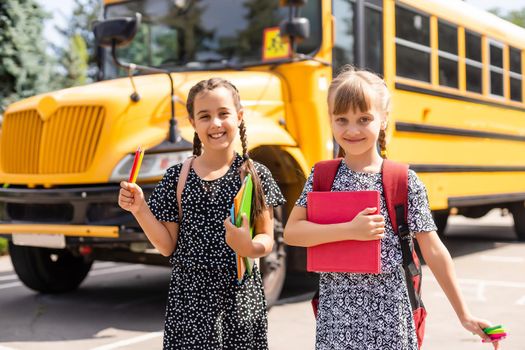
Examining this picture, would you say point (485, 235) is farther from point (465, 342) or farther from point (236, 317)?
point (236, 317)

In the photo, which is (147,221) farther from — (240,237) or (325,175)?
(325,175)

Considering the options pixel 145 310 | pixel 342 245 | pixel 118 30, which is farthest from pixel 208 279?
pixel 145 310

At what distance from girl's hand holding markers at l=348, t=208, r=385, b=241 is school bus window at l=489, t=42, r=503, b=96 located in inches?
231

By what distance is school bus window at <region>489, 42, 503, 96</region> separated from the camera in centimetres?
741

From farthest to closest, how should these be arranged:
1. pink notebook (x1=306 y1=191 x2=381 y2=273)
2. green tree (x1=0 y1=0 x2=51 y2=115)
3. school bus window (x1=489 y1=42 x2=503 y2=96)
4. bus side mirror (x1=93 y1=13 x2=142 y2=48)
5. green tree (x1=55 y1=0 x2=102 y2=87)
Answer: green tree (x1=55 y1=0 x2=102 y2=87) → green tree (x1=0 y1=0 x2=51 y2=115) → school bus window (x1=489 y1=42 x2=503 y2=96) → bus side mirror (x1=93 y1=13 x2=142 y2=48) → pink notebook (x1=306 y1=191 x2=381 y2=273)

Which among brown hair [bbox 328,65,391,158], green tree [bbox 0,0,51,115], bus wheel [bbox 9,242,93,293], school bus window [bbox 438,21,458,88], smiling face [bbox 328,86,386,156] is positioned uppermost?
green tree [bbox 0,0,51,115]

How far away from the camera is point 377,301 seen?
2.03 meters

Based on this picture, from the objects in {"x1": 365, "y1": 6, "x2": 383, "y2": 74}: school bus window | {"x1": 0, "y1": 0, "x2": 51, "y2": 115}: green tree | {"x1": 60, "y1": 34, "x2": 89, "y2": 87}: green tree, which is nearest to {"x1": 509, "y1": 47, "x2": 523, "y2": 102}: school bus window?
{"x1": 365, "y1": 6, "x2": 383, "y2": 74}: school bus window

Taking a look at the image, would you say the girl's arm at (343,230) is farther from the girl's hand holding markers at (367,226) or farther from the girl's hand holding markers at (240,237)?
the girl's hand holding markers at (240,237)

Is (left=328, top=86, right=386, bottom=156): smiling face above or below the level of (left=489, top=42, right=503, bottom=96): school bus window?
below

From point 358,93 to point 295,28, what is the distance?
2614 mm

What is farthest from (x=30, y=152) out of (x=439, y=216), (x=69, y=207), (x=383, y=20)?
(x=439, y=216)

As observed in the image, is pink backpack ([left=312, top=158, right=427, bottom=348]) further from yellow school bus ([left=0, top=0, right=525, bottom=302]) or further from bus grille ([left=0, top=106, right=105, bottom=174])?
bus grille ([left=0, top=106, right=105, bottom=174])

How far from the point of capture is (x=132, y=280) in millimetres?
6574
